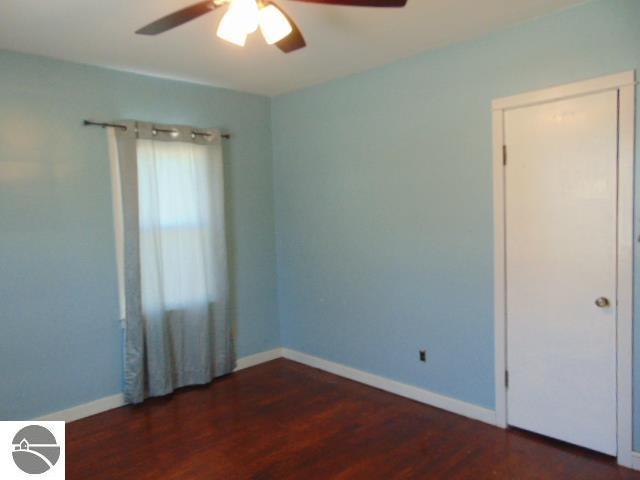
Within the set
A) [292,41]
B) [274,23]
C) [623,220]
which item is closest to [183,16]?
[274,23]

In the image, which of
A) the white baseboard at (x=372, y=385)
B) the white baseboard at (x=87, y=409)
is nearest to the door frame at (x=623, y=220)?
the white baseboard at (x=372, y=385)

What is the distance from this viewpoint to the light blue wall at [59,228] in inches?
118

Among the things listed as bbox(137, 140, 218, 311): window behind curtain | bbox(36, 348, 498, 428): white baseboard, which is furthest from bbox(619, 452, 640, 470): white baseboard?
bbox(137, 140, 218, 311): window behind curtain

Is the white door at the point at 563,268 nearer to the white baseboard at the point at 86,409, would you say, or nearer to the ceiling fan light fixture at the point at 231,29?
the ceiling fan light fixture at the point at 231,29

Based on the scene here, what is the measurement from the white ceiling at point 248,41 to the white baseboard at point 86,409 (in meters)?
2.42

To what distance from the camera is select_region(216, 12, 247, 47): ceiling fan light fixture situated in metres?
1.91

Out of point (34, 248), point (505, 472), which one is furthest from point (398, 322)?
point (34, 248)

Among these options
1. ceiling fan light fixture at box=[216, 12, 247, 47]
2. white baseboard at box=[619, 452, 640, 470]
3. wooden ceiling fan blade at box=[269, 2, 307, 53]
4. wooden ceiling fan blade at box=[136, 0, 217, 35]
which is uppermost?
wooden ceiling fan blade at box=[136, 0, 217, 35]

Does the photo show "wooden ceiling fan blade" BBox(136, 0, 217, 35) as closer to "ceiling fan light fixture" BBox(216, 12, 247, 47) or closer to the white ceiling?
"ceiling fan light fixture" BBox(216, 12, 247, 47)

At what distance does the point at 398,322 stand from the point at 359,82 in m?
1.90

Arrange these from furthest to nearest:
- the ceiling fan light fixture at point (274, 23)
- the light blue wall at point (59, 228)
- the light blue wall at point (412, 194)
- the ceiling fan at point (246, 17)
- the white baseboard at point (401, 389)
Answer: the white baseboard at point (401, 389) < the light blue wall at point (59, 228) < the light blue wall at point (412, 194) < the ceiling fan light fixture at point (274, 23) < the ceiling fan at point (246, 17)

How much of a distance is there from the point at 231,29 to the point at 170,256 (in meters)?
2.17

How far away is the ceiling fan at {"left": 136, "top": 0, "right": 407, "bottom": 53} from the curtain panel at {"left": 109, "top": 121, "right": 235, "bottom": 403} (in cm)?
159

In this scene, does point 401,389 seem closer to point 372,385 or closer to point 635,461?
point 372,385
